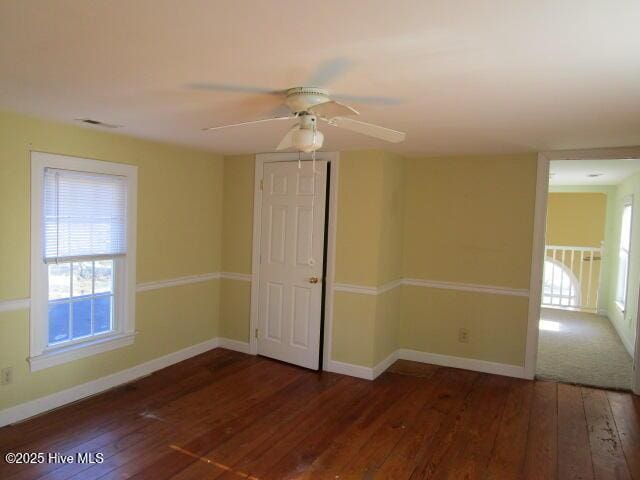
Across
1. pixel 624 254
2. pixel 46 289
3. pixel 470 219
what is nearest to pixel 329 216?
pixel 470 219

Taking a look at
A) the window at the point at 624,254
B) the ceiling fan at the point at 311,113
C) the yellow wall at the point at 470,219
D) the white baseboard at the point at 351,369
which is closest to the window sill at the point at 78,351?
the white baseboard at the point at 351,369

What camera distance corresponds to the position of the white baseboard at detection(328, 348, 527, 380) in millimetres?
4078

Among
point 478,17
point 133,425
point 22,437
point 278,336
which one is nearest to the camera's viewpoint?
point 478,17

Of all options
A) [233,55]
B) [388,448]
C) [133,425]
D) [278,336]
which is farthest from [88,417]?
[233,55]

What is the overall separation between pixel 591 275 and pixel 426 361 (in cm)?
417

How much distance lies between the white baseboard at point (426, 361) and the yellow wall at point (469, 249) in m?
0.06

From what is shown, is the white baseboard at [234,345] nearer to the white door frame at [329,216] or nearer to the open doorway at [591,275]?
the white door frame at [329,216]

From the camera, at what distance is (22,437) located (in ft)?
9.27

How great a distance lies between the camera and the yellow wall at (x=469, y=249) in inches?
161

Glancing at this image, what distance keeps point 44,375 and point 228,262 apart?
81.1 inches

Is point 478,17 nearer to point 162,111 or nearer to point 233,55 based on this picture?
point 233,55

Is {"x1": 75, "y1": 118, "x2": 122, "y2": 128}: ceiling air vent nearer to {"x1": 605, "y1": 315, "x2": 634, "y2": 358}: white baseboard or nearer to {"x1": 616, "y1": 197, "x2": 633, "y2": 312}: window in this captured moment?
{"x1": 605, "y1": 315, "x2": 634, "y2": 358}: white baseboard

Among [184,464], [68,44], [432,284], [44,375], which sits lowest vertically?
[184,464]

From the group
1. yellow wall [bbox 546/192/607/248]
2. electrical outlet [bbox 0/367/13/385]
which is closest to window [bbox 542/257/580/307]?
yellow wall [bbox 546/192/607/248]
